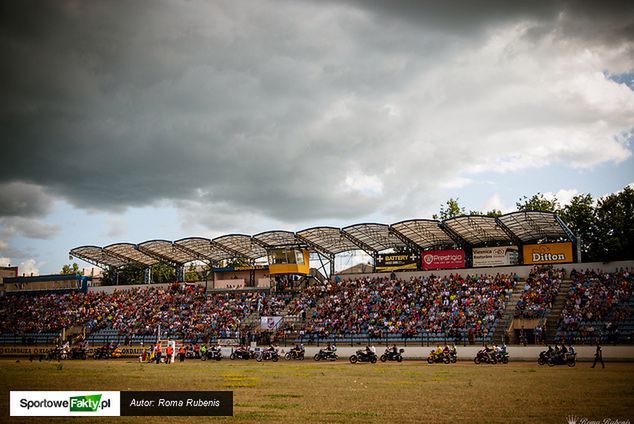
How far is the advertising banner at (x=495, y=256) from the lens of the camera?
187ft

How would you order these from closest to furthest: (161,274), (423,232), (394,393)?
(394,393), (423,232), (161,274)

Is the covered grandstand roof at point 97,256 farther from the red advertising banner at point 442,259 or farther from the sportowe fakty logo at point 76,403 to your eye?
the sportowe fakty logo at point 76,403

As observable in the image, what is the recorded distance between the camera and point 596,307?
148 ft

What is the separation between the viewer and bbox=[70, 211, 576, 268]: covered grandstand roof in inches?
2119

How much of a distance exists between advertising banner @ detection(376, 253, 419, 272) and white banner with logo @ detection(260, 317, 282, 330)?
520 inches

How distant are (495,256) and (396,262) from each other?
10.5 m

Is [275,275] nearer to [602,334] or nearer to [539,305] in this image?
[539,305]

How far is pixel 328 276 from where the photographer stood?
66.4m

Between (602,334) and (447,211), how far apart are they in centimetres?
5716

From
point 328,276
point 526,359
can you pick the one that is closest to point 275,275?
point 328,276

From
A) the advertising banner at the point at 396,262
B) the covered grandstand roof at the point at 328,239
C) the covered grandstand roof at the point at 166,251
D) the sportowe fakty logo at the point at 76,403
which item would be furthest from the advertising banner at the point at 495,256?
the sportowe fakty logo at the point at 76,403

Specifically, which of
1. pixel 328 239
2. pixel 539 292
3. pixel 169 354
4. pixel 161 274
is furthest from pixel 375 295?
pixel 161 274

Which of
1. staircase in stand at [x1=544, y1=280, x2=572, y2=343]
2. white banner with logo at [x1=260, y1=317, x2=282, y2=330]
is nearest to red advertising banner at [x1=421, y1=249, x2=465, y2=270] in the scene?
staircase in stand at [x1=544, y1=280, x2=572, y2=343]

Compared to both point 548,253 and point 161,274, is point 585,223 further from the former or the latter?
point 161,274
